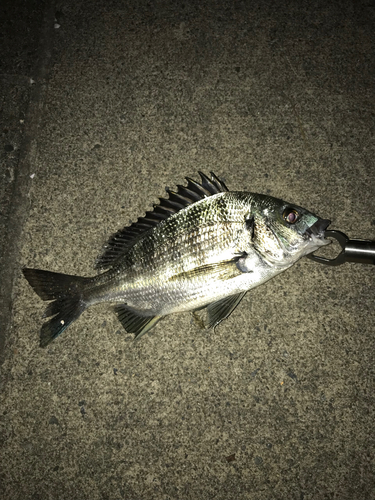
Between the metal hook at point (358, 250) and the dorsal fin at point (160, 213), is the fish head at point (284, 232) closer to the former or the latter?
the metal hook at point (358, 250)

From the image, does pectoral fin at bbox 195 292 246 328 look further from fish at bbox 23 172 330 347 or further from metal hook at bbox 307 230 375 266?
metal hook at bbox 307 230 375 266

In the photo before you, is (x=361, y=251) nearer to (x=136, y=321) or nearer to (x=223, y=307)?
(x=223, y=307)

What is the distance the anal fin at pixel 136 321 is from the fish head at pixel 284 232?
2.97ft

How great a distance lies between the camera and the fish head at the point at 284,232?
1.97 meters

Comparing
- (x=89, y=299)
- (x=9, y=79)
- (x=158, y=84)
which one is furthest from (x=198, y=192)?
(x=9, y=79)

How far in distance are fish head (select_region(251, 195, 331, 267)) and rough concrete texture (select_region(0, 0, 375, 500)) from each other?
0.49 meters

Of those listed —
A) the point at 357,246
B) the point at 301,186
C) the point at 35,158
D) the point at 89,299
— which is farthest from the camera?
the point at 35,158

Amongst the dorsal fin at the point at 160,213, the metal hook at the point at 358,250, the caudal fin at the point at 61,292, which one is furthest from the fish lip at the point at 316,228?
the caudal fin at the point at 61,292

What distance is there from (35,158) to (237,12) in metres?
2.30

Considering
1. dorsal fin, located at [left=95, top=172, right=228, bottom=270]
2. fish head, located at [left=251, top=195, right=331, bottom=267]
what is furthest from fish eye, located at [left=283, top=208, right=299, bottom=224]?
dorsal fin, located at [left=95, top=172, right=228, bottom=270]

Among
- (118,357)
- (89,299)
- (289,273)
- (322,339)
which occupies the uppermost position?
(289,273)

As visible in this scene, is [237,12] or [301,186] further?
[237,12]

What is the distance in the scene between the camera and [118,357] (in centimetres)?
237

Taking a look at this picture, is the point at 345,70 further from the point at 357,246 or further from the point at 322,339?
the point at 322,339
